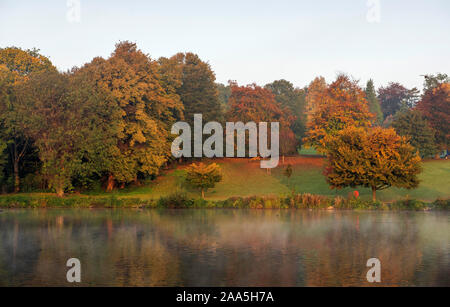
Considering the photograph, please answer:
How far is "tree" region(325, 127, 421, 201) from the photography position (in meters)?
51.3

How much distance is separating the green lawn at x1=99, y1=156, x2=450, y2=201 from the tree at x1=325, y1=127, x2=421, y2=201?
454cm

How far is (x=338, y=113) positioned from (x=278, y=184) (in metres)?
19.3

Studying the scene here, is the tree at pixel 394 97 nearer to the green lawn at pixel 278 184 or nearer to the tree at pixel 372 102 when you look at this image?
the tree at pixel 372 102

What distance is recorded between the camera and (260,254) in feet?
81.3

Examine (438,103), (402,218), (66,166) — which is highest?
(438,103)

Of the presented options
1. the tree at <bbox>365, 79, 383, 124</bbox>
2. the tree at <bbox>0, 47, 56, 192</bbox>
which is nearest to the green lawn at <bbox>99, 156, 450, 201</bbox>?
the tree at <bbox>0, 47, 56, 192</bbox>

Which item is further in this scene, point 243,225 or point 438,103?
point 438,103

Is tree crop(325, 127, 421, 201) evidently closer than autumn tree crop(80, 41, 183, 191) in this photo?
Yes

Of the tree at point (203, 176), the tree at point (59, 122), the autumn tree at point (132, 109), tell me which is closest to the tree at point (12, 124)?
the tree at point (59, 122)

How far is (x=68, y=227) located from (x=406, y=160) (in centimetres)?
3459

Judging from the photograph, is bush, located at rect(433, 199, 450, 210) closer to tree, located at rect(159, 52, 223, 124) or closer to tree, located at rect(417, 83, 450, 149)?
tree, located at rect(417, 83, 450, 149)

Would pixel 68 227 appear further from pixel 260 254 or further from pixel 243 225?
pixel 260 254

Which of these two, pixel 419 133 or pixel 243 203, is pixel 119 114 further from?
pixel 419 133
